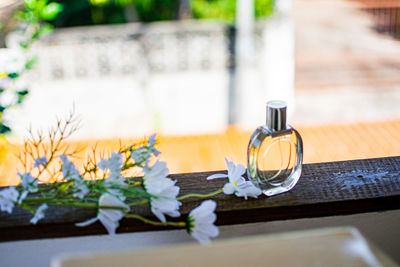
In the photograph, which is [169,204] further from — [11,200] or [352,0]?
[352,0]

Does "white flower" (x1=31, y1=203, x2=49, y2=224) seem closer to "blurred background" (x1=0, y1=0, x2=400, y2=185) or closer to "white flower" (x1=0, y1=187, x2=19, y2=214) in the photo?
"white flower" (x1=0, y1=187, x2=19, y2=214)

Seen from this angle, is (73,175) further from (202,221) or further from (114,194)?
(202,221)

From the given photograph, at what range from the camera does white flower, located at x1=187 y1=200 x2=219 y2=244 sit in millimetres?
596

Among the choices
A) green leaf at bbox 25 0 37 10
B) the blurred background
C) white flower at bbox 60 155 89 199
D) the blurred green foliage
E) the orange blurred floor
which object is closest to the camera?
white flower at bbox 60 155 89 199

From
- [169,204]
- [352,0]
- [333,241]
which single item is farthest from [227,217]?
[352,0]

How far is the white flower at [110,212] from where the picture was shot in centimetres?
60

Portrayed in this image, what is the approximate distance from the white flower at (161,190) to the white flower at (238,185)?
89mm

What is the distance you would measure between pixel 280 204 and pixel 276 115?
0.40 feet

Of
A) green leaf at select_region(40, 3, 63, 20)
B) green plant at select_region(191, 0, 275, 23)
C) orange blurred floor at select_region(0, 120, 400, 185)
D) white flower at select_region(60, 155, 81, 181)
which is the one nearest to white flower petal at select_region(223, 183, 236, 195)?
white flower at select_region(60, 155, 81, 181)

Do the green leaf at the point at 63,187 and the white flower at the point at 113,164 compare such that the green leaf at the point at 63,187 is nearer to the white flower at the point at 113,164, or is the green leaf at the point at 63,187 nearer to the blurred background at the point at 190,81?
the white flower at the point at 113,164

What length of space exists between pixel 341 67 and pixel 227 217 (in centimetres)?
555

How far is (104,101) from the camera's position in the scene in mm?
5152

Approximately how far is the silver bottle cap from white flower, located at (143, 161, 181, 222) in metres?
0.16

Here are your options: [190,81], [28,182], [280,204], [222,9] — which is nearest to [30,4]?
[28,182]
